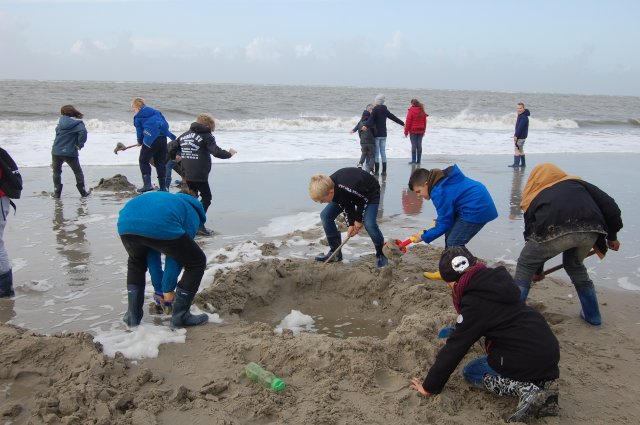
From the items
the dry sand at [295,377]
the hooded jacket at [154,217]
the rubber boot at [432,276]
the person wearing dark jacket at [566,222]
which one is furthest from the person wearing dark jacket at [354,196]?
the person wearing dark jacket at [566,222]

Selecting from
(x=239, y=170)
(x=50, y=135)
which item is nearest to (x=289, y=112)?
(x=50, y=135)

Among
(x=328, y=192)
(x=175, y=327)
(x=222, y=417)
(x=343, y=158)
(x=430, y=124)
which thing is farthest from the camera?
(x=430, y=124)

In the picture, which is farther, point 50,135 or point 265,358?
point 50,135

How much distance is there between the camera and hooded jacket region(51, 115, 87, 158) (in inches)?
343

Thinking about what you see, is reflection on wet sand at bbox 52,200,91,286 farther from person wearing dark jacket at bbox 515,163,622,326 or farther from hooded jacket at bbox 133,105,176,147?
person wearing dark jacket at bbox 515,163,622,326

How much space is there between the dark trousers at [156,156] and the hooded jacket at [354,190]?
4823 millimetres

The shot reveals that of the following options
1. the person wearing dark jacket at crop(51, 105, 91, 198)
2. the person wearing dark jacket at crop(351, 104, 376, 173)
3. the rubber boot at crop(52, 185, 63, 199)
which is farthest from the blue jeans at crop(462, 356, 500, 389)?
the person wearing dark jacket at crop(351, 104, 376, 173)

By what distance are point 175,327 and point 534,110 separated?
123 ft

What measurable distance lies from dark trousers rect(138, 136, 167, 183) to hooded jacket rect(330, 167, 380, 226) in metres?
4.82

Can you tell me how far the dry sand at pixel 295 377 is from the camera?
121 inches

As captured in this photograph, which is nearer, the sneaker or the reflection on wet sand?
the sneaker

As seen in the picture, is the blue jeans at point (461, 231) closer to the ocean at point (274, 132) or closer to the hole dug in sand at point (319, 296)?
the hole dug in sand at point (319, 296)

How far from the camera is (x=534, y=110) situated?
3672cm

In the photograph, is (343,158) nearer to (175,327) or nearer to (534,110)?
(175,327)
